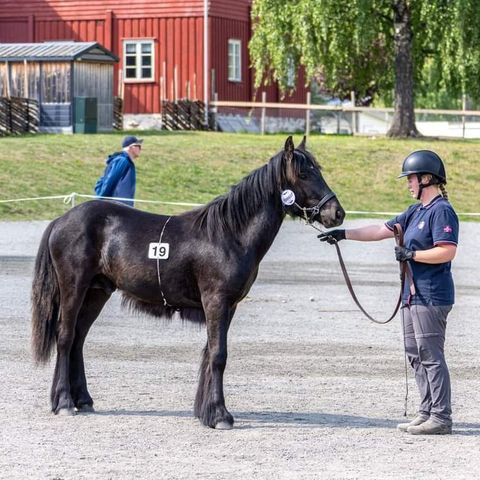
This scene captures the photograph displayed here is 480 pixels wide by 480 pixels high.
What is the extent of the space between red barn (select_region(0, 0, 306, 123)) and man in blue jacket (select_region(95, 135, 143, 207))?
98.7 ft

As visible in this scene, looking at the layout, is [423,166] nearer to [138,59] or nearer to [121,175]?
[121,175]

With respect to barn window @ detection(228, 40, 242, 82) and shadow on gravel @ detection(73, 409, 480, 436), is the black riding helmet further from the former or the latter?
barn window @ detection(228, 40, 242, 82)

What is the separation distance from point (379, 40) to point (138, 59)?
9504mm

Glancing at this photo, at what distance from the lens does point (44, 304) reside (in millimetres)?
9508

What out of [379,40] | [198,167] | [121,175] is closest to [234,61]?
[379,40]

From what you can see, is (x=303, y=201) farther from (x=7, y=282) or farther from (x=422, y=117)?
(x=422, y=117)

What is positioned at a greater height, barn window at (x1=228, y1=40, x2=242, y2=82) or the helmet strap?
barn window at (x1=228, y1=40, x2=242, y2=82)

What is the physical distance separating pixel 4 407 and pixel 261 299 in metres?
6.92

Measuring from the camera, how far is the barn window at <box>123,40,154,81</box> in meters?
47.0

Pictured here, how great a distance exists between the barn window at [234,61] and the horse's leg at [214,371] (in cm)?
3921

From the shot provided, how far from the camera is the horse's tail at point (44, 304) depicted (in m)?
9.48

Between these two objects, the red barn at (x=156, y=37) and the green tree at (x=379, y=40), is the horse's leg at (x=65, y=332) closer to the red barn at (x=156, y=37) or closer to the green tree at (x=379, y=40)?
the green tree at (x=379, y=40)

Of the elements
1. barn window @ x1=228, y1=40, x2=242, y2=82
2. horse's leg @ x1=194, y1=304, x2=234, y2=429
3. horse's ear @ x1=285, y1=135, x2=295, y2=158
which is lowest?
horse's leg @ x1=194, y1=304, x2=234, y2=429

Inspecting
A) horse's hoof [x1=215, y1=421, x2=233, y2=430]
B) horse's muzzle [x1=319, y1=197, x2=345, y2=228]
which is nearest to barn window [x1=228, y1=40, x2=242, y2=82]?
horse's muzzle [x1=319, y1=197, x2=345, y2=228]
